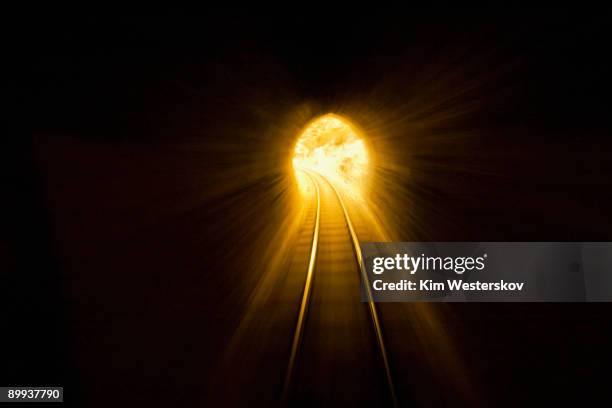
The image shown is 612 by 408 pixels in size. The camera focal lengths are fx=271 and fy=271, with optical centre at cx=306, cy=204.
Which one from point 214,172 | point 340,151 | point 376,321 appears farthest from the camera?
point 340,151

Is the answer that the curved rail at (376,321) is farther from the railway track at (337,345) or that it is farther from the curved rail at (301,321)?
the curved rail at (301,321)

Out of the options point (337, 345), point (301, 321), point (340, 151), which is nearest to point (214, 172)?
point (301, 321)

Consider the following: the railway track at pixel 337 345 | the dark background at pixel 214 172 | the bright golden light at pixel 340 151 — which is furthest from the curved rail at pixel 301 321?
the bright golden light at pixel 340 151

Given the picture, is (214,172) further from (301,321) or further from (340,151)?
(340,151)

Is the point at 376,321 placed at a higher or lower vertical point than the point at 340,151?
lower

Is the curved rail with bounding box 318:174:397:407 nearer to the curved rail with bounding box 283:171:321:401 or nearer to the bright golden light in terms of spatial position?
the curved rail with bounding box 283:171:321:401

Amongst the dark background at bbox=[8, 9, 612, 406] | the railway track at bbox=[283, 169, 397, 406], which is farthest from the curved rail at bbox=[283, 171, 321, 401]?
the dark background at bbox=[8, 9, 612, 406]
